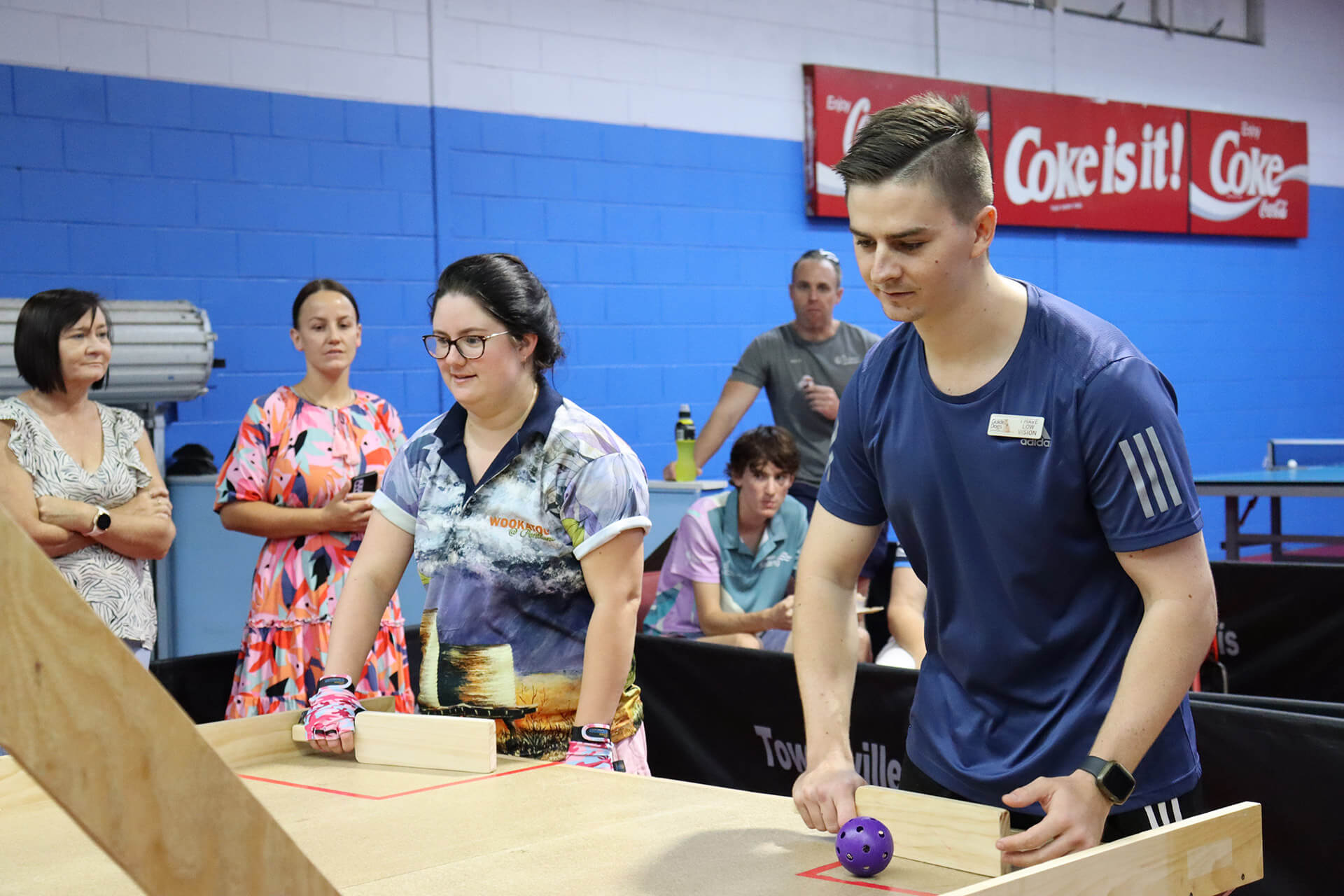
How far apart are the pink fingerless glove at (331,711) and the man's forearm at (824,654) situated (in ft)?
2.48

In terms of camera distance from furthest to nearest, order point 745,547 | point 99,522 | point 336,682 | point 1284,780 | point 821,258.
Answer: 1. point 821,258
2. point 745,547
3. point 99,522
4. point 1284,780
5. point 336,682

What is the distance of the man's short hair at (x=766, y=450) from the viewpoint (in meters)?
3.82

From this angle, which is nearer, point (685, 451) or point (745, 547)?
point (745, 547)

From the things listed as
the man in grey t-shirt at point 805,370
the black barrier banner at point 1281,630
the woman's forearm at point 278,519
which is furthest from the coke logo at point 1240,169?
the woman's forearm at point 278,519

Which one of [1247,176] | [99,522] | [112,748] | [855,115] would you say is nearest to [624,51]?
[855,115]

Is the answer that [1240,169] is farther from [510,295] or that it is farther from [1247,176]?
[510,295]

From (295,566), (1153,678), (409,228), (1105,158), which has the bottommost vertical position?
(295,566)

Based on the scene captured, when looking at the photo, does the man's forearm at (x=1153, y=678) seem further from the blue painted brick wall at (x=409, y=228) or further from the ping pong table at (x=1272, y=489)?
the blue painted brick wall at (x=409, y=228)

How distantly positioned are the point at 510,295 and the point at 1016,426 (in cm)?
96

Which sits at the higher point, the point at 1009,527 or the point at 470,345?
the point at 470,345

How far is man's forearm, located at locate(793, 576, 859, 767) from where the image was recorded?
1.56 m

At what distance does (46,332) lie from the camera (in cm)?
327

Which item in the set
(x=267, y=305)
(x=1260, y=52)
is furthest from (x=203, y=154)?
(x=1260, y=52)

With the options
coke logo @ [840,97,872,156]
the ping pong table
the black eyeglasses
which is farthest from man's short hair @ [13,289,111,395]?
coke logo @ [840,97,872,156]
